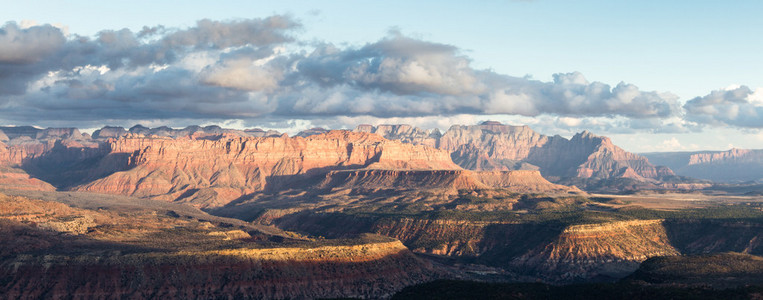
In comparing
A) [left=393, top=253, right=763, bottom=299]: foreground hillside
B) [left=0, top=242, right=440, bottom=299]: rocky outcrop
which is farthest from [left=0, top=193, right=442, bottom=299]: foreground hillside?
[left=393, top=253, right=763, bottom=299]: foreground hillside

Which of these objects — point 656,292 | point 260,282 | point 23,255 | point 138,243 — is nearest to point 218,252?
point 260,282

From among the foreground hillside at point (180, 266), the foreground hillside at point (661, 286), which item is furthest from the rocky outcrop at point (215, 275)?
the foreground hillside at point (661, 286)

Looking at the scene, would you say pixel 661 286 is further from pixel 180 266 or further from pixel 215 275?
pixel 180 266

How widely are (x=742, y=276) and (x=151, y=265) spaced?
362 feet

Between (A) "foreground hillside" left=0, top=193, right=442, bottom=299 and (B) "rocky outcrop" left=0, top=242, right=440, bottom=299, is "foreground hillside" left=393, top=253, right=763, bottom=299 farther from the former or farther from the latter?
(A) "foreground hillside" left=0, top=193, right=442, bottom=299

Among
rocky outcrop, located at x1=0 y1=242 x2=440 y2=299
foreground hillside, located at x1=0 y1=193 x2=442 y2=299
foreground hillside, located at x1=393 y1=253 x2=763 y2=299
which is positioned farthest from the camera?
foreground hillside, located at x1=0 y1=193 x2=442 y2=299

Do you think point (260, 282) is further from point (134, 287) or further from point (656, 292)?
point (656, 292)

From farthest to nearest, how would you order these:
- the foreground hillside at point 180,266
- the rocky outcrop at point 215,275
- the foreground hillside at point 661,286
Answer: the foreground hillside at point 180,266 < the rocky outcrop at point 215,275 < the foreground hillside at point 661,286

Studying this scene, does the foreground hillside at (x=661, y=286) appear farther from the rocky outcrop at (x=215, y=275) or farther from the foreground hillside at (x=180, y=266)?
the foreground hillside at (x=180, y=266)

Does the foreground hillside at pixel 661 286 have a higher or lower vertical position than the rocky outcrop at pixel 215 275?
higher

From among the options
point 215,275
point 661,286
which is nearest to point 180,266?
point 215,275

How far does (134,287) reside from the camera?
516 ft

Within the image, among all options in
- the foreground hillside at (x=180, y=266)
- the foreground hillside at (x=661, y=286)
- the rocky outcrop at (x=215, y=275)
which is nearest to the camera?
the foreground hillside at (x=661, y=286)

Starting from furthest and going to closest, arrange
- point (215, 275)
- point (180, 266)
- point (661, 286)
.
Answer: point (215, 275)
point (180, 266)
point (661, 286)
